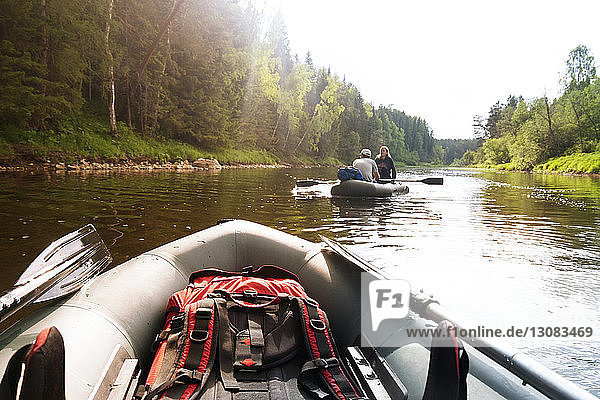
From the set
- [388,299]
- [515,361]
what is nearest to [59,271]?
[388,299]

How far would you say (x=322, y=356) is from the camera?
1.78m

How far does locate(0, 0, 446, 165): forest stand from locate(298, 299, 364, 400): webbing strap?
601 inches

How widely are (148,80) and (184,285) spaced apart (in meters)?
21.9

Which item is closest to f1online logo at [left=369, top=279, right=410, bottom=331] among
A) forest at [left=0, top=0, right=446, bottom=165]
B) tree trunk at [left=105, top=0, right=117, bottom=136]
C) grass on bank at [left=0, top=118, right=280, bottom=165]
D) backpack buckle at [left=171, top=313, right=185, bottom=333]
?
backpack buckle at [left=171, top=313, right=185, bottom=333]

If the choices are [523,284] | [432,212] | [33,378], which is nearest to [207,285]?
[33,378]

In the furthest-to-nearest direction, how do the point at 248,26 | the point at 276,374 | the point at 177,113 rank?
the point at 248,26 < the point at 177,113 < the point at 276,374

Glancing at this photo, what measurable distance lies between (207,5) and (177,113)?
8508mm

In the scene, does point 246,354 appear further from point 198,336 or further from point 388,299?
point 388,299

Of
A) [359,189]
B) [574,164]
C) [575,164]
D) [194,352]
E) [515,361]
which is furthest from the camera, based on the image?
[574,164]

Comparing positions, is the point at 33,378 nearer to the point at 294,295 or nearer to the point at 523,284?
the point at 294,295

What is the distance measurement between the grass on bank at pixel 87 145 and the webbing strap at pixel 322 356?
15114mm

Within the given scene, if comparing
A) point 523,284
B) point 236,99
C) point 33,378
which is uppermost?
point 236,99

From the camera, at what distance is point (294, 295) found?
7.11 ft

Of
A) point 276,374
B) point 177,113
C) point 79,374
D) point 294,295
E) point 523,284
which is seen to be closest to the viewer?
point 79,374
